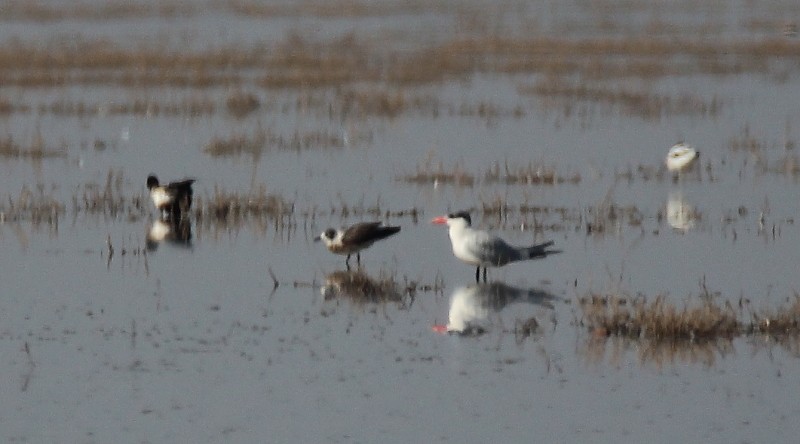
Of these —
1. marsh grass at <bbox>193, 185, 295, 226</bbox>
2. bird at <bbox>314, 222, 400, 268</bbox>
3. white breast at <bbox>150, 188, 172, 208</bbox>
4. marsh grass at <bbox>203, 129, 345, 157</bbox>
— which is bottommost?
marsh grass at <bbox>203, 129, 345, 157</bbox>

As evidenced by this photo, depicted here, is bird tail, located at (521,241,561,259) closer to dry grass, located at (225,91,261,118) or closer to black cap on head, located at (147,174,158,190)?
black cap on head, located at (147,174,158,190)

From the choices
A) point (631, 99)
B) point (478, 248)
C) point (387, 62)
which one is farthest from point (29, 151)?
point (387, 62)

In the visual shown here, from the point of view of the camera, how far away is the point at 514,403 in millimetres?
9148

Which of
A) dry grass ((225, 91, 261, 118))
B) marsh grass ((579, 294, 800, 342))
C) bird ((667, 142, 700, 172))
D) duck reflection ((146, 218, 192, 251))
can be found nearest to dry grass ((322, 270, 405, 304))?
marsh grass ((579, 294, 800, 342))

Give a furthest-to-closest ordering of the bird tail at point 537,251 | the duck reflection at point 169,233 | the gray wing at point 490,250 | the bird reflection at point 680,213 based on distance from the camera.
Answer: the bird reflection at point 680,213
the duck reflection at point 169,233
the bird tail at point 537,251
the gray wing at point 490,250

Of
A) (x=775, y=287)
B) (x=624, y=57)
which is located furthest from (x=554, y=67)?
(x=775, y=287)

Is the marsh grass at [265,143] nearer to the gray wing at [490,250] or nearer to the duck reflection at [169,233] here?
the duck reflection at [169,233]

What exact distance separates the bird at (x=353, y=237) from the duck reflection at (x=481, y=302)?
1146 mm

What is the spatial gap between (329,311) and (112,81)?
20626 mm

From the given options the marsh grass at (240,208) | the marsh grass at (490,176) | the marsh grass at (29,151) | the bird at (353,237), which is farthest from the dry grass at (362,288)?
the marsh grass at (29,151)

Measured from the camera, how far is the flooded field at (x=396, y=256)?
30.0ft

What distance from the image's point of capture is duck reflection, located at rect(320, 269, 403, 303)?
39.9 feet

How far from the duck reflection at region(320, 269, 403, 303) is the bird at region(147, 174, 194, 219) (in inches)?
133

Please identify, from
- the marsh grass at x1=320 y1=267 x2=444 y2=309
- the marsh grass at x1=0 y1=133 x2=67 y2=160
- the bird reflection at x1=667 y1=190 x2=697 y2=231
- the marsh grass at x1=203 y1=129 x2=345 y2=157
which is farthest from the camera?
the marsh grass at x1=203 y1=129 x2=345 y2=157
